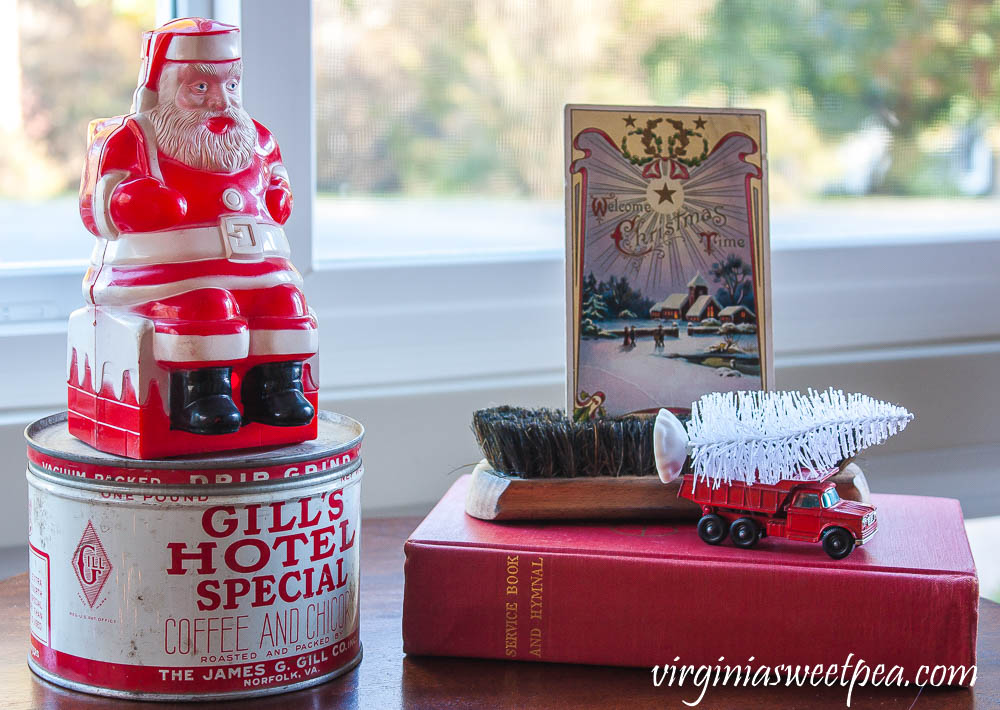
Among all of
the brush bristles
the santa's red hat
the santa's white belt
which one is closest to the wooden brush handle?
the brush bristles

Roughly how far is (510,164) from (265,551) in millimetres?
790

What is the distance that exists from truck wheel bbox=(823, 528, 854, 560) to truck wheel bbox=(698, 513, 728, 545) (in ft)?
0.22

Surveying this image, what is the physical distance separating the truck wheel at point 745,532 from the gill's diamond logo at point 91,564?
1.29 feet

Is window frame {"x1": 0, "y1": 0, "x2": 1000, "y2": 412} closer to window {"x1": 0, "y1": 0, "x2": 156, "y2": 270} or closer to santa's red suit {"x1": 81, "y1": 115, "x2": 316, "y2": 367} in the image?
window {"x1": 0, "y1": 0, "x2": 156, "y2": 270}

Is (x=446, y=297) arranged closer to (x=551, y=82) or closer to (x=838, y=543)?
(x=551, y=82)

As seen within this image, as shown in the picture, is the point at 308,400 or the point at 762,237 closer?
the point at 308,400

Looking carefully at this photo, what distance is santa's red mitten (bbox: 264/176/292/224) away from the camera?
784 mm

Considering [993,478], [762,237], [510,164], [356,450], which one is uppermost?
[510,164]

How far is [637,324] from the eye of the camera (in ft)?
2.96

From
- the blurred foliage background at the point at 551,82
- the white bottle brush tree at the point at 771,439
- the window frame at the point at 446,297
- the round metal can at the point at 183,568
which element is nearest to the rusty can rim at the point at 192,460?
the round metal can at the point at 183,568

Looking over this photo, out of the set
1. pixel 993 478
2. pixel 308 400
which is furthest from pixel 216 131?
pixel 993 478

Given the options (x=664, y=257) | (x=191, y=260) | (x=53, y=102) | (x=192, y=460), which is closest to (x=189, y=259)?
(x=191, y=260)

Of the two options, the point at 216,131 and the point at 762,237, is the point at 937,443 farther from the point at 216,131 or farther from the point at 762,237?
the point at 216,131

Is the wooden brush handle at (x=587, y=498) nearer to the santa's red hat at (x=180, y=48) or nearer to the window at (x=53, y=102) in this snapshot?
the santa's red hat at (x=180, y=48)
